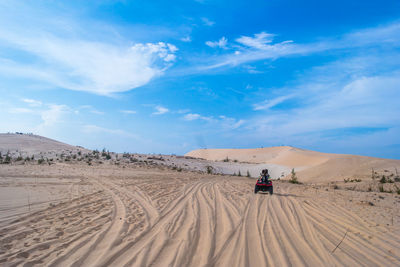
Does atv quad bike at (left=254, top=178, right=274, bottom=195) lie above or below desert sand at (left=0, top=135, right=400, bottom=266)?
above

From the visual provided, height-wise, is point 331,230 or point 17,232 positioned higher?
point 331,230

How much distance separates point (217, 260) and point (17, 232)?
4026mm

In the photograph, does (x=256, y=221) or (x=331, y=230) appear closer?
(x=331, y=230)

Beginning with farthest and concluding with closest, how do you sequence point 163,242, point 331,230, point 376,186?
point 376,186 < point 331,230 < point 163,242

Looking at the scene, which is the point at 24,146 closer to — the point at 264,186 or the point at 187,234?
the point at 264,186

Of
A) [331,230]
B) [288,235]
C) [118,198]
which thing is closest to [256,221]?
[288,235]

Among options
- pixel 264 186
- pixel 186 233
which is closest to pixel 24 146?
pixel 264 186

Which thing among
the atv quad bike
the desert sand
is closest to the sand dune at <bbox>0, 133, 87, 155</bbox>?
the desert sand

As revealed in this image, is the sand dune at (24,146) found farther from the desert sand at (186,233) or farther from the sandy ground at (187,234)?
the sandy ground at (187,234)

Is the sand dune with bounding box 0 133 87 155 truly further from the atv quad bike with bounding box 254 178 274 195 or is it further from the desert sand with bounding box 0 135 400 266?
the atv quad bike with bounding box 254 178 274 195

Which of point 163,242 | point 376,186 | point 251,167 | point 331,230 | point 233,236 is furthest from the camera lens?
point 251,167

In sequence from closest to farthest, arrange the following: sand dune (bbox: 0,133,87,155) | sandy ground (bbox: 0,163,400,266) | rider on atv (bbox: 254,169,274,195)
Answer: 1. sandy ground (bbox: 0,163,400,266)
2. rider on atv (bbox: 254,169,274,195)
3. sand dune (bbox: 0,133,87,155)

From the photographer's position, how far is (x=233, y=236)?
5277 mm

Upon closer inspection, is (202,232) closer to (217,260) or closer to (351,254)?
(217,260)
